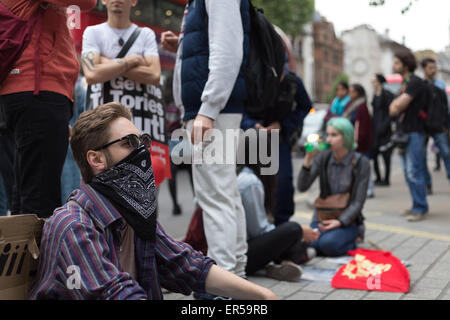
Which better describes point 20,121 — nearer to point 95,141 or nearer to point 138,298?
point 95,141

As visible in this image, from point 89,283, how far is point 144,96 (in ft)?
7.56

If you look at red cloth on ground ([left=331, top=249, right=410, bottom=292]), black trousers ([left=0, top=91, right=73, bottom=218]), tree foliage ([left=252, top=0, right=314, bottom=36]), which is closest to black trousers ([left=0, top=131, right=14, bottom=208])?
black trousers ([left=0, top=91, right=73, bottom=218])

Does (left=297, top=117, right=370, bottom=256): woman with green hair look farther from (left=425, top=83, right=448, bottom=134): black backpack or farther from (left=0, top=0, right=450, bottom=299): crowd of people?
(left=425, top=83, right=448, bottom=134): black backpack

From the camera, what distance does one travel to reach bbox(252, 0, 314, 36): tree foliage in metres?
37.7

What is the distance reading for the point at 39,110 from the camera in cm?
281

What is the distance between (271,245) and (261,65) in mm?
1357

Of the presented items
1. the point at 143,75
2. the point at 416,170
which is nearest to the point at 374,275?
the point at 143,75

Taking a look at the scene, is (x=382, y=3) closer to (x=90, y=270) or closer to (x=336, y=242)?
(x=336, y=242)

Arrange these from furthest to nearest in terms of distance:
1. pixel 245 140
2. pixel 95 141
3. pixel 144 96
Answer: pixel 245 140 → pixel 144 96 → pixel 95 141

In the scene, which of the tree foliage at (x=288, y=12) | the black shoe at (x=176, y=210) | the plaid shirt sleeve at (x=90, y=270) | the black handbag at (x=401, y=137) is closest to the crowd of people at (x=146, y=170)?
the plaid shirt sleeve at (x=90, y=270)

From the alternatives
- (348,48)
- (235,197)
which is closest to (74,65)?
(235,197)

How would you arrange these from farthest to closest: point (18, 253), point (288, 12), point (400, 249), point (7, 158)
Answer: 1. point (288, 12)
2. point (400, 249)
3. point (7, 158)
4. point (18, 253)

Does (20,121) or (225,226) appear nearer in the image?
(20,121)

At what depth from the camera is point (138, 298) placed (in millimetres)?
1678
